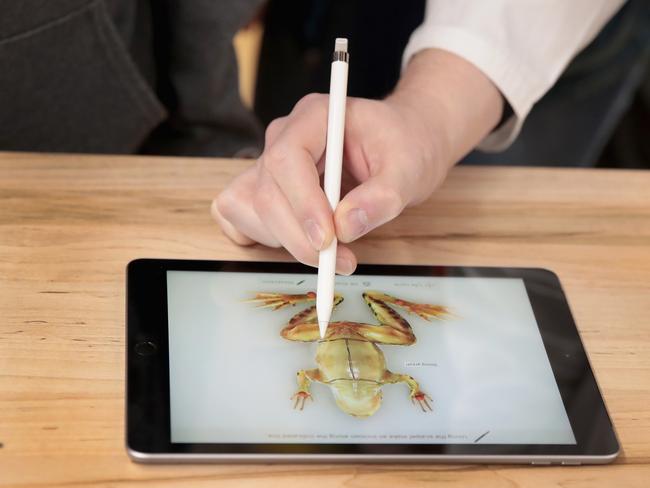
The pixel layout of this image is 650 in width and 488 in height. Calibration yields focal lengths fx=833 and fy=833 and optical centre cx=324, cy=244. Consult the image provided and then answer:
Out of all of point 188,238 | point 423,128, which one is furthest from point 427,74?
point 188,238

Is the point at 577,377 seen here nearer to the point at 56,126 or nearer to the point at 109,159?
the point at 109,159

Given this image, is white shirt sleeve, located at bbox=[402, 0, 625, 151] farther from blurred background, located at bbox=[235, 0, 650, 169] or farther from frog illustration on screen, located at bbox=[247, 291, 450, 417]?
blurred background, located at bbox=[235, 0, 650, 169]

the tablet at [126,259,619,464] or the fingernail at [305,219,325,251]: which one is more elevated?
the fingernail at [305,219,325,251]

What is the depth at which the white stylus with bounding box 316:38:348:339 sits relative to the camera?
49cm

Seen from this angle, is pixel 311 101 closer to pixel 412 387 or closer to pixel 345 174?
pixel 345 174

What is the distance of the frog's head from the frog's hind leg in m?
0.04

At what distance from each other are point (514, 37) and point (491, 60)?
0.03m

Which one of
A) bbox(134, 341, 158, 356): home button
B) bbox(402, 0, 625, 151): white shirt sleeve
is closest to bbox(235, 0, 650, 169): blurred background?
bbox(402, 0, 625, 151): white shirt sleeve

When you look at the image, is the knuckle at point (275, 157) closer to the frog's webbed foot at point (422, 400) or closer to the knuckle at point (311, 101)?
the knuckle at point (311, 101)

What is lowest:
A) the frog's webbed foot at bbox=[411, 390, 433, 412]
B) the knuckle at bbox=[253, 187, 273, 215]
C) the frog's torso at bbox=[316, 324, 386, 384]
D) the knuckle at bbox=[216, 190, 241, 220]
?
the frog's webbed foot at bbox=[411, 390, 433, 412]

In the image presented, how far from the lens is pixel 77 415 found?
17.5 inches

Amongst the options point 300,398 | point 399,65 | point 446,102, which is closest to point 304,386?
point 300,398

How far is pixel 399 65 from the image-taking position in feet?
3.86

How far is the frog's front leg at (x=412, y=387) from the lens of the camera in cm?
47
